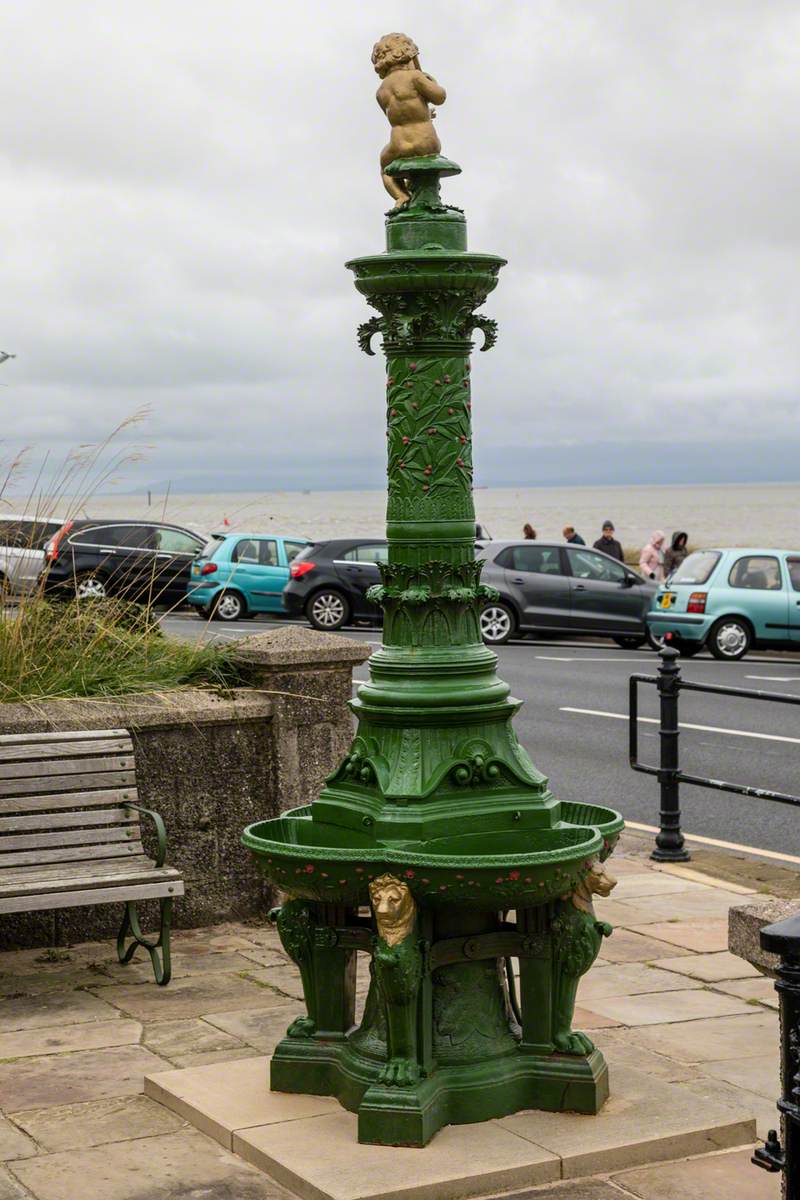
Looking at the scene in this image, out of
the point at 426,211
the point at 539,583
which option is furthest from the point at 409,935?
the point at 539,583

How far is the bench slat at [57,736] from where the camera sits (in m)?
7.38

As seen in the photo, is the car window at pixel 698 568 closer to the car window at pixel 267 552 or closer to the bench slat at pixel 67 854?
the car window at pixel 267 552

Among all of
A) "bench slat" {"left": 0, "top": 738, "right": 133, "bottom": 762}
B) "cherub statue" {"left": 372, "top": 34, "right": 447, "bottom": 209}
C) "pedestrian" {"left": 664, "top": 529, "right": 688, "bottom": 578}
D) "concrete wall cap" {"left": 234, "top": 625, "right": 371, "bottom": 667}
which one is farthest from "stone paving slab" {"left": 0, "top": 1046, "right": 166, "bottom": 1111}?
"pedestrian" {"left": 664, "top": 529, "right": 688, "bottom": 578}

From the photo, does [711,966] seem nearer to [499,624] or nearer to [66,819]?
[66,819]

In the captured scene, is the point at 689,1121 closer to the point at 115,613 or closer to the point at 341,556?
the point at 115,613

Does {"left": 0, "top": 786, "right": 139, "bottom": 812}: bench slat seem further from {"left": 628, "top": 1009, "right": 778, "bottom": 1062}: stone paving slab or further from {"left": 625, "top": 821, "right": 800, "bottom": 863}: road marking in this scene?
{"left": 625, "top": 821, "right": 800, "bottom": 863}: road marking

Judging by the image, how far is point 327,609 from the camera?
26.6 m

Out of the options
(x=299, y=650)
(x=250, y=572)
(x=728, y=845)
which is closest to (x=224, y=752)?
(x=299, y=650)

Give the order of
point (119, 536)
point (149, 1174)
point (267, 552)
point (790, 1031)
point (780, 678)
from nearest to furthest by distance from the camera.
Result: point (790, 1031) < point (149, 1174) < point (780, 678) < point (119, 536) < point (267, 552)

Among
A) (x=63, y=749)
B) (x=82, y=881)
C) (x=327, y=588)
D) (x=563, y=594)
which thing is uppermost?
(x=327, y=588)

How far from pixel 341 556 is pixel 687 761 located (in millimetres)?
13649

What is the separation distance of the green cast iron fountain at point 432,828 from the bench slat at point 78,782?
6.98 ft

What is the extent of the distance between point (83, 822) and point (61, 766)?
266 mm

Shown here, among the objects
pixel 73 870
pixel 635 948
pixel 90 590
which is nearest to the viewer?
pixel 73 870
